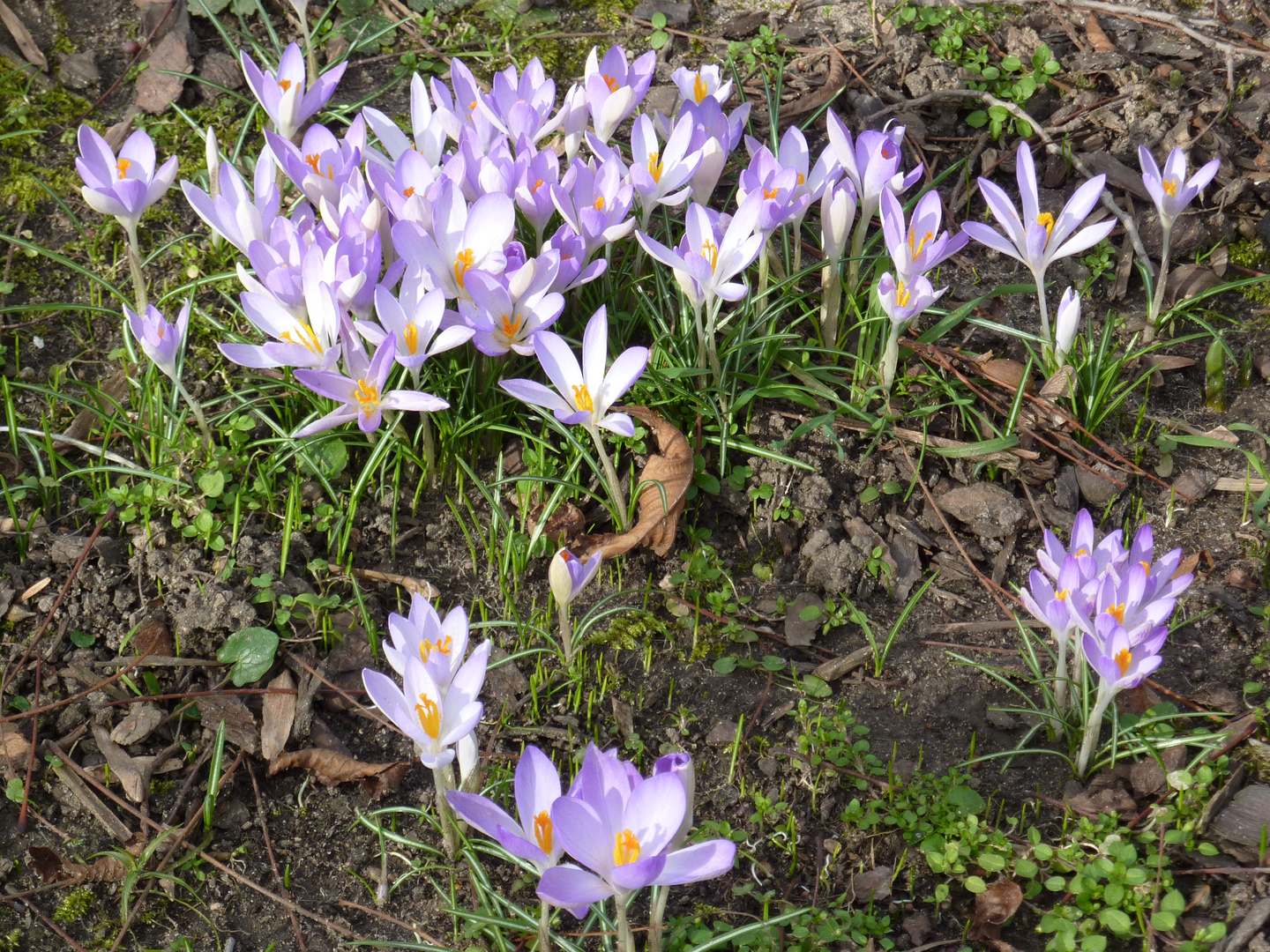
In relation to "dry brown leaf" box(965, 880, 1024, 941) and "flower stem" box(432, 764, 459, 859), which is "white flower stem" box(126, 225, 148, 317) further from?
"dry brown leaf" box(965, 880, 1024, 941)

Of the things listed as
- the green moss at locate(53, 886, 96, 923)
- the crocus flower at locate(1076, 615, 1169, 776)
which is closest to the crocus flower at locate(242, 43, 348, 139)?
the green moss at locate(53, 886, 96, 923)

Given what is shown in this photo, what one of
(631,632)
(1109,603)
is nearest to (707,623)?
(631,632)

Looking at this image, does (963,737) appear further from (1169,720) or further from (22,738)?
(22,738)

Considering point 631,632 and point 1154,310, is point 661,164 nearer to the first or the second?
point 631,632

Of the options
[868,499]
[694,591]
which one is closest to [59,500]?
[694,591]

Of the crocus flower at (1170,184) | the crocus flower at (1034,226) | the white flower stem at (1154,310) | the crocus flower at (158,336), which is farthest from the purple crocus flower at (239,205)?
the white flower stem at (1154,310)

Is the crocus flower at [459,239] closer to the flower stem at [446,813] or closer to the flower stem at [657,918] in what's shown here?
the flower stem at [446,813]

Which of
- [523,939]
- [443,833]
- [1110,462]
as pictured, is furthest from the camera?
[1110,462]
